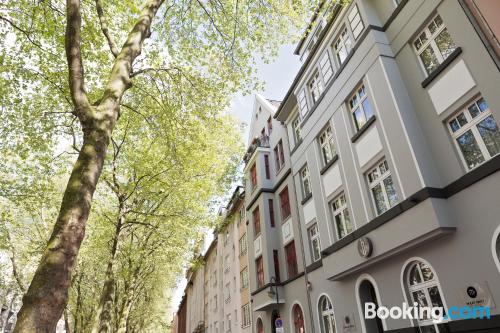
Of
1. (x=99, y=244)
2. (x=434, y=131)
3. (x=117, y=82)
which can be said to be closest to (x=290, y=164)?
(x=434, y=131)

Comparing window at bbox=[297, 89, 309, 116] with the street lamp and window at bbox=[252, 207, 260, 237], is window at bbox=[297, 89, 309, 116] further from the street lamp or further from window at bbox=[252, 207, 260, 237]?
the street lamp

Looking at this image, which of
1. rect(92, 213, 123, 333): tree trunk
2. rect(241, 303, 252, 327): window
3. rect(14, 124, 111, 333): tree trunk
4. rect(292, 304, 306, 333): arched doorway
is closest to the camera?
rect(14, 124, 111, 333): tree trunk

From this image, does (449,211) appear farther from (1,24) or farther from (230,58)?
(1,24)

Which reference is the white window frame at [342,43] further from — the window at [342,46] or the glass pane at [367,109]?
the glass pane at [367,109]

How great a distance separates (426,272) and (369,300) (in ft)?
9.94

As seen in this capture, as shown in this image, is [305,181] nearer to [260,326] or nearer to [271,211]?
[271,211]

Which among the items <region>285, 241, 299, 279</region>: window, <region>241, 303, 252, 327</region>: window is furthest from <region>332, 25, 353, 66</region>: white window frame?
<region>241, 303, 252, 327</region>: window

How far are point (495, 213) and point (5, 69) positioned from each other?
15.2m

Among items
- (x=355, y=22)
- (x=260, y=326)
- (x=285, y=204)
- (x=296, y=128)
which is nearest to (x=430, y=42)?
(x=355, y=22)

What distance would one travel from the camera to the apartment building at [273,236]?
16.5 metres

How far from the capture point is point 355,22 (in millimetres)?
12336

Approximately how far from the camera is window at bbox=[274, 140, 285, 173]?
20578 mm

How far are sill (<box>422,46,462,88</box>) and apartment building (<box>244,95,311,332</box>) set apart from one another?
9686mm

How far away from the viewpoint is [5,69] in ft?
37.7
